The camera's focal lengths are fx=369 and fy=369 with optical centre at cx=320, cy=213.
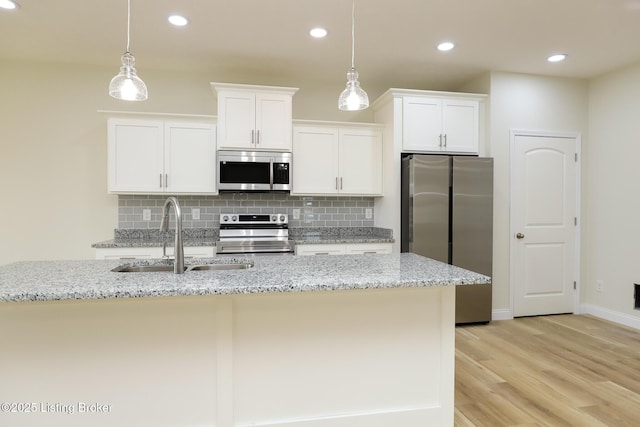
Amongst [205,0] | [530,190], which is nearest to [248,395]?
[205,0]

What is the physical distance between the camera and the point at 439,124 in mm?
3871

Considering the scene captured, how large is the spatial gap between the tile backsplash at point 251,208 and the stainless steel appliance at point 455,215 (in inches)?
28.9

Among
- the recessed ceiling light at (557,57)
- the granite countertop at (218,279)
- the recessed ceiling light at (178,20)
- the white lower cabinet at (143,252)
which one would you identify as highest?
the recessed ceiling light at (557,57)

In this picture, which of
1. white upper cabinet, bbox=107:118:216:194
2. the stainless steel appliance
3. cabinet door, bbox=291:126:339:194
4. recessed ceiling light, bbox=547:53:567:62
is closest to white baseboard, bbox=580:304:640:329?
the stainless steel appliance

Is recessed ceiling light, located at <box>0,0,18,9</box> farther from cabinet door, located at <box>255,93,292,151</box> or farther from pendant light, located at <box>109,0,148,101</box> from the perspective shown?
cabinet door, located at <box>255,93,292,151</box>

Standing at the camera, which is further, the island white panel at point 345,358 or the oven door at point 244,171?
the oven door at point 244,171

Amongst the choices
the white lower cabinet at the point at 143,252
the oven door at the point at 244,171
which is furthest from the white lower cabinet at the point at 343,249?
the white lower cabinet at the point at 143,252

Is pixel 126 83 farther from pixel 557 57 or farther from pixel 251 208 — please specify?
pixel 557 57

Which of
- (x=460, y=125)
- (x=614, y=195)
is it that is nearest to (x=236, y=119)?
(x=460, y=125)

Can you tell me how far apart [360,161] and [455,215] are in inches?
44.9

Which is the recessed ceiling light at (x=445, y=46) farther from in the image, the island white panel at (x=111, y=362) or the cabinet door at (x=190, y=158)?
the island white panel at (x=111, y=362)

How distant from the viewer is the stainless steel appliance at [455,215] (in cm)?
363

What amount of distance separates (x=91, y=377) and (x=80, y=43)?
297cm

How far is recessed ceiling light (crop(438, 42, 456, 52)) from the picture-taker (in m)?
3.30
